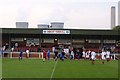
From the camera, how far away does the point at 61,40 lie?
6178cm

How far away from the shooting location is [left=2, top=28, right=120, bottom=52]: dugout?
6053 cm

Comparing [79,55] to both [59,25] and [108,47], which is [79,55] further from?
[59,25]

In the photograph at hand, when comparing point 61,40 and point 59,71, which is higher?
point 61,40

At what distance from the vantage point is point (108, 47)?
61.2m

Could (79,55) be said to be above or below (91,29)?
below

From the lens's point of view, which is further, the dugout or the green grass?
the dugout

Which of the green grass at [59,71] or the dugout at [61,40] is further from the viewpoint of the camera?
the dugout at [61,40]

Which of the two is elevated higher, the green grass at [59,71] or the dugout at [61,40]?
the dugout at [61,40]

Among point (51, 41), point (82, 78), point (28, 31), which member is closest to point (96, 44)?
point (51, 41)

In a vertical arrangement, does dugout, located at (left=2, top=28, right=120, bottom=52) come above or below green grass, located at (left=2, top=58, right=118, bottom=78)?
above

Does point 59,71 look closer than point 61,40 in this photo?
Yes

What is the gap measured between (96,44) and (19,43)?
44.6ft

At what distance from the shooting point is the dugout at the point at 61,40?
6053cm

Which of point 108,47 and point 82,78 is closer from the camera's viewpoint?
point 82,78
